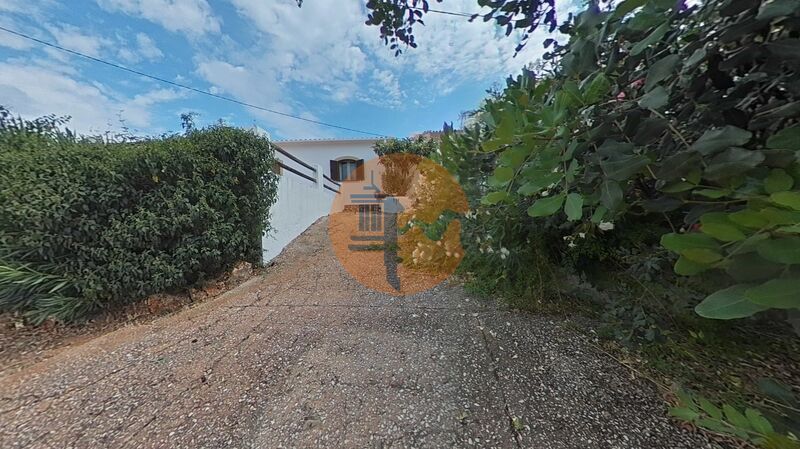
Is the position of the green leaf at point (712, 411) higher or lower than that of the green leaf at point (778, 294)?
lower

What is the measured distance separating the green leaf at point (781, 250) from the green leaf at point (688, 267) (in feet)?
0.35

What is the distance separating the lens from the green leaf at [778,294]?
1.30 feet

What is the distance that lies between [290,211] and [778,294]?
467 centimetres

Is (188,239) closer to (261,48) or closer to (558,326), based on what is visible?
(558,326)

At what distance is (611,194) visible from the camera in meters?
0.59

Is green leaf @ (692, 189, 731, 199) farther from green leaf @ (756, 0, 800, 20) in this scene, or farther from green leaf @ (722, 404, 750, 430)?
green leaf @ (722, 404, 750, 430)

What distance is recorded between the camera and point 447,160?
173 cm

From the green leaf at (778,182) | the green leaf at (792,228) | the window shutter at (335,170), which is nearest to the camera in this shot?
the green leaf at (792,228)

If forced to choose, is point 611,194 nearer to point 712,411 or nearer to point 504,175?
point 504,175

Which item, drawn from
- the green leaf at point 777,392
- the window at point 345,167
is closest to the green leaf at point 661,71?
the green leaf at point 777,392

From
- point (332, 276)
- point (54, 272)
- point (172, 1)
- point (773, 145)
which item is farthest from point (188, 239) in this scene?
point (172, 1)

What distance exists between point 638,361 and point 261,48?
302 inches

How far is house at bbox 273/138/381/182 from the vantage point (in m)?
12.1

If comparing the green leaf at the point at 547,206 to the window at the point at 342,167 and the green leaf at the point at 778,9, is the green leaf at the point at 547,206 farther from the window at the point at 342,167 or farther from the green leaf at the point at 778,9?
the window at the point at 342,167
